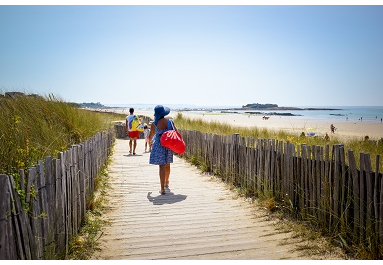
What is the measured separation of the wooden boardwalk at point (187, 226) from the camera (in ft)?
11.1

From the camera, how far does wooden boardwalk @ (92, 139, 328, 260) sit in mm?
3383

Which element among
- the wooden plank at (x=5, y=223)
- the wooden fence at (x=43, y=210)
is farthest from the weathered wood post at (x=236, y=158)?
the wooden plank at (x=5, y=223)

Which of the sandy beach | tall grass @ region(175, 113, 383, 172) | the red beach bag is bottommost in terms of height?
the sandy beach

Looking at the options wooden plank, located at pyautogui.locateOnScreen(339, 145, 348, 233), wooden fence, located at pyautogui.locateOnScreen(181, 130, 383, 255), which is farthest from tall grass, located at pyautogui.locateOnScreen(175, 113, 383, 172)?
wooden fence, located at pyautogui.locateOnScreen(181, 130, 383, 255)

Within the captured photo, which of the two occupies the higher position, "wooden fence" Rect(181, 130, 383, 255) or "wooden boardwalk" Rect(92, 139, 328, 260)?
"wooden fence" Rect(181, 130, 383, 255)

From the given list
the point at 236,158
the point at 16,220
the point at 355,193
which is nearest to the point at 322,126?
the point at 236,158

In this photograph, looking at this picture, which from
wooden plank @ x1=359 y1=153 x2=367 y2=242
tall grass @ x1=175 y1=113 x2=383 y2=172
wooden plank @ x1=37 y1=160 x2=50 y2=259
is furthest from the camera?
tall grass @ x1=175 y1=113 x2=383 y2=172

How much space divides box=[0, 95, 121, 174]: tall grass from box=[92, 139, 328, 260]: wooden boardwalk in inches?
54.6

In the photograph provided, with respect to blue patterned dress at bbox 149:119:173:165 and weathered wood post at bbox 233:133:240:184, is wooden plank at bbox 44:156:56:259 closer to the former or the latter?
blue patterned dress at bbox 149:119:173:165

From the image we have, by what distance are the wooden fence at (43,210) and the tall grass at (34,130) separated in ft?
1.79

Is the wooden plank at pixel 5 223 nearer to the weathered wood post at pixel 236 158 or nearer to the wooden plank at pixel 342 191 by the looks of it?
the wooden plank at pixel 342 191

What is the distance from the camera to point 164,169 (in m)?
5.86
